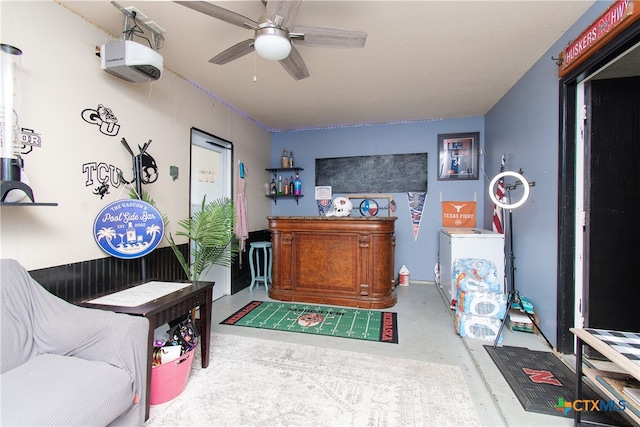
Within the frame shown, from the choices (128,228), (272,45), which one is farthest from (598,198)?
(128,228)

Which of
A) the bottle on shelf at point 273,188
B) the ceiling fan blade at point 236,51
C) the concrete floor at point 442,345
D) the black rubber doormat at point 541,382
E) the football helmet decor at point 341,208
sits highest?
the ceiling fan blade at point 236,51

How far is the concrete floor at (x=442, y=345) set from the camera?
1.64 metres

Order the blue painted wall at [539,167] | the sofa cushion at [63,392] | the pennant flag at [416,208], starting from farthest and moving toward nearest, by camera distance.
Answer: the pennant flag at [416,208] → the blue painted wall at [539,167] → the sofa cushion at [63,392]

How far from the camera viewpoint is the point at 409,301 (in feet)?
11.9

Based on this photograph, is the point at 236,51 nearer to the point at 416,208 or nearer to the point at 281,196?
the point at 281,196

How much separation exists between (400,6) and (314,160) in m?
3.21

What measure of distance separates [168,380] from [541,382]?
2471mm

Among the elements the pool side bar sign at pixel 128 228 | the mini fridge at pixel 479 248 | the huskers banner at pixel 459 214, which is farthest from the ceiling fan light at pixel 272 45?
the huskers banner at pixel 459 214

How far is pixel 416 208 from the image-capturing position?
459cm

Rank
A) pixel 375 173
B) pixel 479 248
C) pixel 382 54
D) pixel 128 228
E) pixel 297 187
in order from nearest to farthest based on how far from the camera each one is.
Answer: pixel 128 228, pixel 382 54, pixel 479 248, pixel 375 173, pixel 297 187

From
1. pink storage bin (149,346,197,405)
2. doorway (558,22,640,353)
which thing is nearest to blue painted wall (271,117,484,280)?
doorway (558,22,640,353)

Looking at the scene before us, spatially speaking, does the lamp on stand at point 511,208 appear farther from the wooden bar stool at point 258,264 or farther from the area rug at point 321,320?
the wooden bar stool at point 258,264

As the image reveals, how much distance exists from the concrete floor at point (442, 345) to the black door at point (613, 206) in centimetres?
61

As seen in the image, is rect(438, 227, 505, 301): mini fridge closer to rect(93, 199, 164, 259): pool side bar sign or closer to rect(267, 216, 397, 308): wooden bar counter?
rect(267, 216, 397, 308): wooden bar counter
